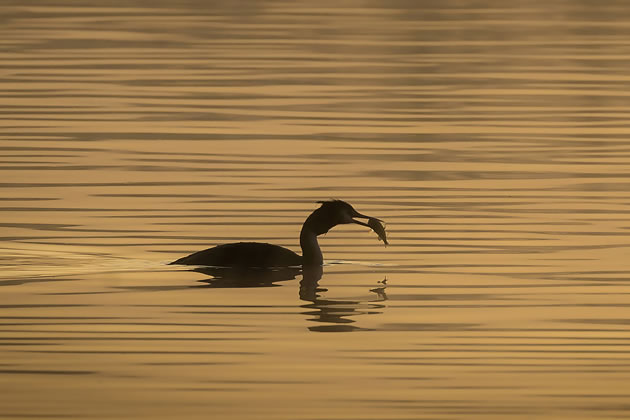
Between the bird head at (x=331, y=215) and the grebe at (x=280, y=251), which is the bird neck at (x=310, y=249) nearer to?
the grebe at (x=280, y=251)

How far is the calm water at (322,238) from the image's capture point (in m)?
12.8

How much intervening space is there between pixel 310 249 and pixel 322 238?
86.9 inches

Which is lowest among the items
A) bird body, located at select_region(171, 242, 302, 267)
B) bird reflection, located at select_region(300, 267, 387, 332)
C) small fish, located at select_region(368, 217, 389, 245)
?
bird reflection, located at select_region(300, 267, 387, 332)

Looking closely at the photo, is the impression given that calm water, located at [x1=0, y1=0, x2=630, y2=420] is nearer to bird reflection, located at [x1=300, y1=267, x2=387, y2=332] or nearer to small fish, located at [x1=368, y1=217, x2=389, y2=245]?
bird reflection, located at [x1=300, y1=267, x2=387, y2=332]

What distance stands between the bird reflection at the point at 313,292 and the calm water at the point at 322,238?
0.14ft

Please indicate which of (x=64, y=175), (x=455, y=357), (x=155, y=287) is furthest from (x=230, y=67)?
(x=455, y=357)

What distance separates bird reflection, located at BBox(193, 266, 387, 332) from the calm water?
4 centimetres

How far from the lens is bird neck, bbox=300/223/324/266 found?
1792 centimetres

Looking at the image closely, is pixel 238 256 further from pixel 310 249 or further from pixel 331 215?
pixel 331 215

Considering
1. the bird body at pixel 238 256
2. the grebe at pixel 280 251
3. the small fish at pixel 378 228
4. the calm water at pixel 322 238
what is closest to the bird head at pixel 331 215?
the grebe at pixel 280 251

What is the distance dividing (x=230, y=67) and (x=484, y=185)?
14939mm

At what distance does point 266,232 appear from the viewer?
19594mm

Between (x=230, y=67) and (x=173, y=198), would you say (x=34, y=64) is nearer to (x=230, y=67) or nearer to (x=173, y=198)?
(x=230, y=67)

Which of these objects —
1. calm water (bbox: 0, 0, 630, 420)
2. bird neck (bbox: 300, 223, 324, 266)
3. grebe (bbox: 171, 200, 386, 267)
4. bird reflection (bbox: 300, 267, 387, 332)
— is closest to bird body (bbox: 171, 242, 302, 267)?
grebe (bbox: 171, 200, 386, 267)
